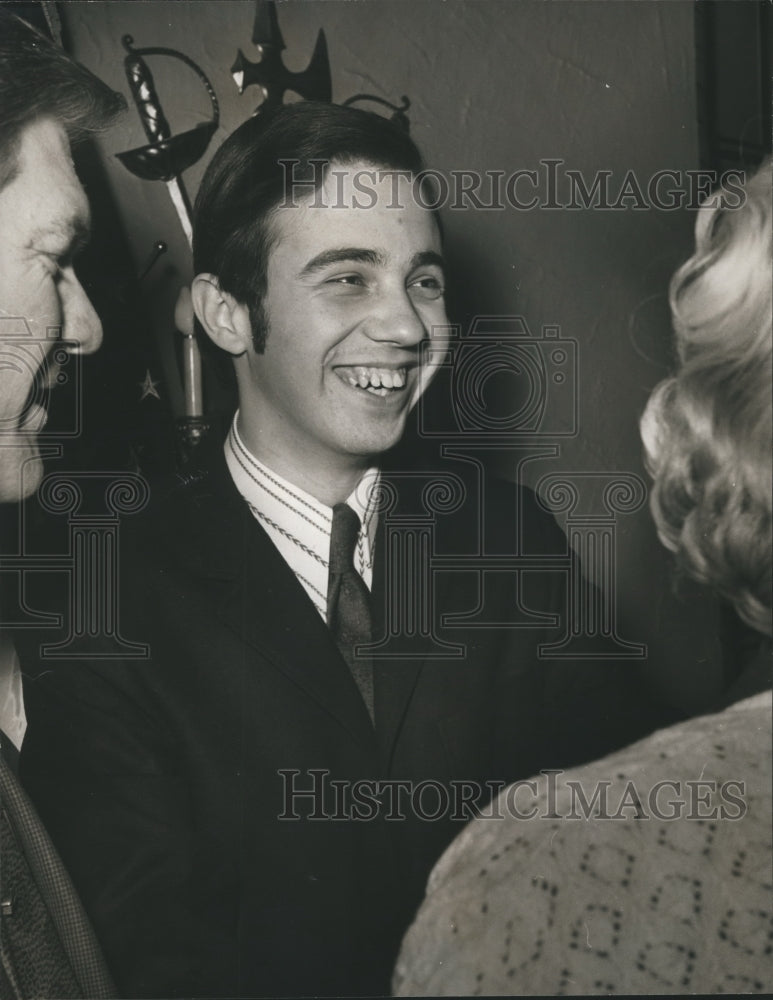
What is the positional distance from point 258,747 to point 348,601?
26 cm

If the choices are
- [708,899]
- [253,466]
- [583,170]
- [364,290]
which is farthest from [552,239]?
[708,899]

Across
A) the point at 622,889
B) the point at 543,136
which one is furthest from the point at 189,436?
the point at 622,889

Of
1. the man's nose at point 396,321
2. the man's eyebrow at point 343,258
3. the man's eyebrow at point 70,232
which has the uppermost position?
the man's eyebrow at point 70,232

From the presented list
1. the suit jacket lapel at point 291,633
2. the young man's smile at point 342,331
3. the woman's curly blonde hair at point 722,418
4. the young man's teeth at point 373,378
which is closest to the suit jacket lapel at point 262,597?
the suit jacket lapel at point 291,633

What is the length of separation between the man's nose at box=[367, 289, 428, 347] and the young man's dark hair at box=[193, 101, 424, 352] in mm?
178

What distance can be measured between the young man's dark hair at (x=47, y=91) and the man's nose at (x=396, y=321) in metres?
0.53

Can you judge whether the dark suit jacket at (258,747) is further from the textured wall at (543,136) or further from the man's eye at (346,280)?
the man's eye at (346,280)

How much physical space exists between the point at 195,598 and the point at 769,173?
1135 millimetres

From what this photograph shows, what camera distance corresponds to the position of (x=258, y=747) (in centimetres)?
165

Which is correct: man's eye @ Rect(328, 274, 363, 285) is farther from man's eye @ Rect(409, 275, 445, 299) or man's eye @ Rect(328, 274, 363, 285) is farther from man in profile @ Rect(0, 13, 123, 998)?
man in profile @ Rect(0, 13, 123, 998)

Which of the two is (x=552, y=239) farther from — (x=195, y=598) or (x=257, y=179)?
(x=195, y=598)

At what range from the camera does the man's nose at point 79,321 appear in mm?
1734

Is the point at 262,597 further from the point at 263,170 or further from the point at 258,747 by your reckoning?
the point at 263,170

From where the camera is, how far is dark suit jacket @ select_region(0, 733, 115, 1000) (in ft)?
5.27
